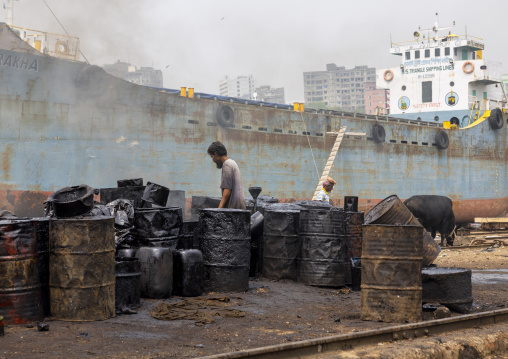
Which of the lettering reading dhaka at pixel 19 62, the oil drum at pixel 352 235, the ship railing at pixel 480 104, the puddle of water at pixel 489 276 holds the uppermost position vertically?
the ship railing at pixel 480 104

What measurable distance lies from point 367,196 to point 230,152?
8953 millimetres

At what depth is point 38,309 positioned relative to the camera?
604 centimetres

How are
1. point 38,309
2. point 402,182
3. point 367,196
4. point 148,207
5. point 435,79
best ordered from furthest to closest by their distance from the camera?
point 435,79
point 402,182
point 367,196
point 148,207
point 38,309

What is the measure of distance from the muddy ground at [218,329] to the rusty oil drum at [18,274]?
0.16 metres

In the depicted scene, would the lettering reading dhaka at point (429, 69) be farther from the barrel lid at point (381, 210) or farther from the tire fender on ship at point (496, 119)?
the barrel lid at point (381, 210)

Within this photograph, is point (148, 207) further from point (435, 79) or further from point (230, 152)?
point (435, 79)

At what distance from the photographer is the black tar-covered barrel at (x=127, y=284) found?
21.7 ft

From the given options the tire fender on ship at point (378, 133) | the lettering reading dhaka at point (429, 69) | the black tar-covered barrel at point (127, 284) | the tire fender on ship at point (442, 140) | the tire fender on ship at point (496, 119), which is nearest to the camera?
the black tar-covered barrel at point (127, 284)

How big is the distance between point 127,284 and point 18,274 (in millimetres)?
1192

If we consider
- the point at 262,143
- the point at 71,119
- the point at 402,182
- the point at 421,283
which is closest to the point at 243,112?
the point at 262,143

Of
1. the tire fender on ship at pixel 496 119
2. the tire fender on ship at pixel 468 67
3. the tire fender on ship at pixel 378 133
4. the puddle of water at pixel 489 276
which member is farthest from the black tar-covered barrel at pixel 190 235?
the tire fender on ship at pixel 496 119

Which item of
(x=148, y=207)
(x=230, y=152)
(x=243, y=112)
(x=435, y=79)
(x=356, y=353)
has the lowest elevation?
(x=356, y=353)

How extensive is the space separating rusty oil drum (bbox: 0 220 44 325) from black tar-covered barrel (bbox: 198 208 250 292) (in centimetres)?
246

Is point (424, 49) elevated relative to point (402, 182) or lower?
elevated
